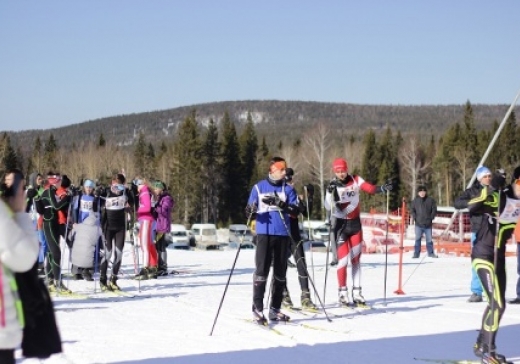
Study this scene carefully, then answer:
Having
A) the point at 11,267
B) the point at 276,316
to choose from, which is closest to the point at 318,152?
the point at 276,316

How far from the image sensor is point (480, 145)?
83.7m

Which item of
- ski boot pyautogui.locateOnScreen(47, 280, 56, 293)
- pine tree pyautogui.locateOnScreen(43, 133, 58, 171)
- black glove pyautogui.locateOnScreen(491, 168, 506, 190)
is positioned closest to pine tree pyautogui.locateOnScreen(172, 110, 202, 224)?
pine tree pyautogui.locateOnScreen(43, 133, 58, 171)

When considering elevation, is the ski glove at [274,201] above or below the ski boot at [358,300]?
above

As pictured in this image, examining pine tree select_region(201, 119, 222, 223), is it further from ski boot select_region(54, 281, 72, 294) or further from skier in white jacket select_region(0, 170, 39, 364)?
skier in white jacket select_region(0, 170, 39, 364)

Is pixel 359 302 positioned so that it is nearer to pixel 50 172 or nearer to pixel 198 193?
pixel 50 172

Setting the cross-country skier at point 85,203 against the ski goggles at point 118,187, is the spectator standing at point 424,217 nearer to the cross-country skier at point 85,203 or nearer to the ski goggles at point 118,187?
the ski goggles at point 118,187

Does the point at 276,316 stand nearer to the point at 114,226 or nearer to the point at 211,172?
the point at 114,226

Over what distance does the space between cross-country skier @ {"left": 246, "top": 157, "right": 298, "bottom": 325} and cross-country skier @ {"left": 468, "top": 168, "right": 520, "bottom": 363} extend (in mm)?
2352

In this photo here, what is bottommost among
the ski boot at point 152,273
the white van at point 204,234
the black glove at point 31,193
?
the white van at point 204,234

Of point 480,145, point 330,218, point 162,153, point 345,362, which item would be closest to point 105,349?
point 345,362

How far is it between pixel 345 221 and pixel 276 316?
191cm

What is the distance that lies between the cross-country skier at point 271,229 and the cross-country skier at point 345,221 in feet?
4.55

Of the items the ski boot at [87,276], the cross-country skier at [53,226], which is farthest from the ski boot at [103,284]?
the ski boot at [87,276]

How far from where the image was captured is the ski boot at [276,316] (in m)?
8.76
